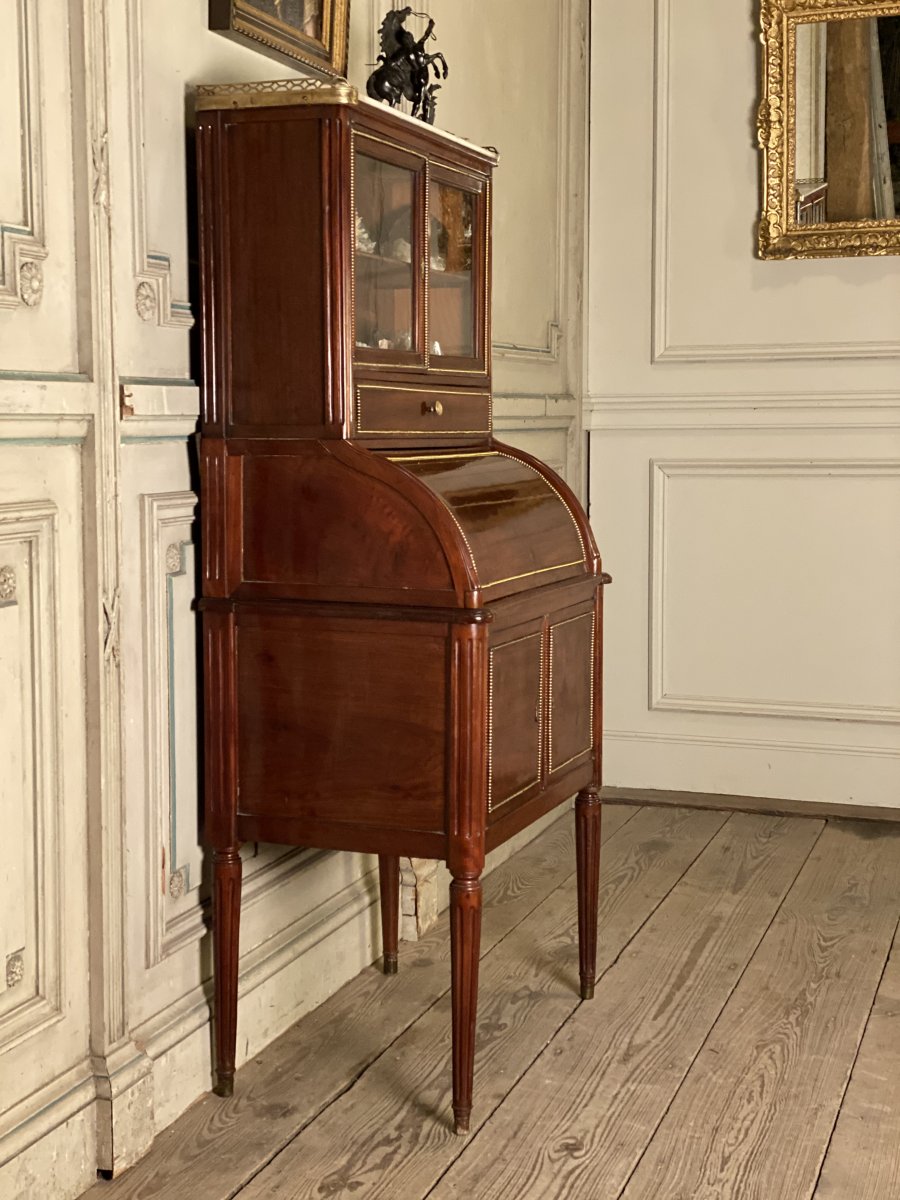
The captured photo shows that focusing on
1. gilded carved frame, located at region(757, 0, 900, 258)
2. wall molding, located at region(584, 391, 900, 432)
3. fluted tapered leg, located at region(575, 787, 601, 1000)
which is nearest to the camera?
fluted tapered leg, located at region(575, 787, 601, 1000)

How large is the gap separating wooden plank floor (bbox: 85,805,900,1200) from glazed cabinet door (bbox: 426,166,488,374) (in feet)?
4.72

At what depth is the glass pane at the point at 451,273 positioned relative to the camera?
120 inches

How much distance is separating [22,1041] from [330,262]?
144 cm

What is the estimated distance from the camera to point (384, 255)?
112 inches

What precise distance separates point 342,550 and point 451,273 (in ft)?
2.54

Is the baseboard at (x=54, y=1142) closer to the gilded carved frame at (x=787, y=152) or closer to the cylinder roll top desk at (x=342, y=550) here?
the cylinder roll top desk at (x=342, y=550)

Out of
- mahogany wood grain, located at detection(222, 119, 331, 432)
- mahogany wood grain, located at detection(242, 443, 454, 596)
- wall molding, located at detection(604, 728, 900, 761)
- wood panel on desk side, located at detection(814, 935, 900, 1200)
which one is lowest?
wood panel on desk side, located at detection(814, 935, 900, 1200)

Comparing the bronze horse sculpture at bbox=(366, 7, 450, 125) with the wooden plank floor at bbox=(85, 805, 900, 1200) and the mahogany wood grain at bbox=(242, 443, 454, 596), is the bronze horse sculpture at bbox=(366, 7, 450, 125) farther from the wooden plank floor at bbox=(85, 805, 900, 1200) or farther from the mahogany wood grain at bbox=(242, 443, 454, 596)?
the wooden plank floor at bbox=(85, 805, 900, 1200)

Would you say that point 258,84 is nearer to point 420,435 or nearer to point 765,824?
point 420,435

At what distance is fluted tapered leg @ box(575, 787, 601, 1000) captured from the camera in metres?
3.31

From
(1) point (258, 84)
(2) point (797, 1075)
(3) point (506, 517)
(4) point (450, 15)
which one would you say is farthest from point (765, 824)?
(1) point (258, 84)

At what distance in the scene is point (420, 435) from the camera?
9.66ft

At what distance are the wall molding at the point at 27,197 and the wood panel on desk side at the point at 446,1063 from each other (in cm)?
156

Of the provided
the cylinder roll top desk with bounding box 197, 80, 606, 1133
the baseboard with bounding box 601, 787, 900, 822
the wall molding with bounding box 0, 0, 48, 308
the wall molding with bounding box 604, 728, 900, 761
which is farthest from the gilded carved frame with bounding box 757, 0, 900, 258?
the wall molding with bounding box 0, 0, 48, 308
